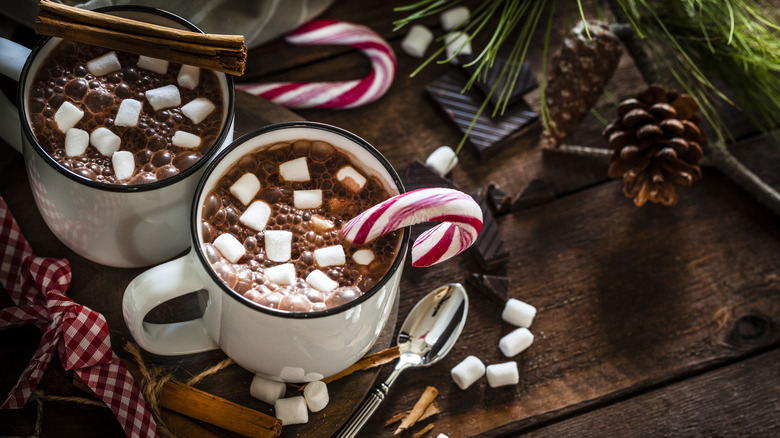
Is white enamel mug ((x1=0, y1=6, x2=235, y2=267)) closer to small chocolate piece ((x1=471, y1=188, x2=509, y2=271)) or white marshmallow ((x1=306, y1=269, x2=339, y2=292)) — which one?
white marshmallow ((x1=306, y1=269, x2=339, y2=292))

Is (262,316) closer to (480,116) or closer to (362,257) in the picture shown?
(362,257)

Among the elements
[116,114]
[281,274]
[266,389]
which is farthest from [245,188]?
[266,389]

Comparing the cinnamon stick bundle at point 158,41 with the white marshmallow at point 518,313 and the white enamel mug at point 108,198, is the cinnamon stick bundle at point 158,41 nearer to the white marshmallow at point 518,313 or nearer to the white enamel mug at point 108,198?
the white enamel mug at point 108,198

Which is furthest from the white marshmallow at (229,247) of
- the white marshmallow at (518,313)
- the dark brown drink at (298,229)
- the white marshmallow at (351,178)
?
the white marshmallow at (518,313)

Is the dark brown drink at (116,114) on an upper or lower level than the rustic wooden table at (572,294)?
upper

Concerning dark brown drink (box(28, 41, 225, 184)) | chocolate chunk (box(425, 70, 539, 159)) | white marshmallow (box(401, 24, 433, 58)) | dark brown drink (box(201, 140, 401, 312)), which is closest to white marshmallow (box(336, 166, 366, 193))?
dark brown drink (box(201, 140, 401, 312))

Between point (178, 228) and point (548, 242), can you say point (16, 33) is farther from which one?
point (548, 242)

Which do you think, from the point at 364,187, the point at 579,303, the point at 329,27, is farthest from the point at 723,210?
the point at 329,27
